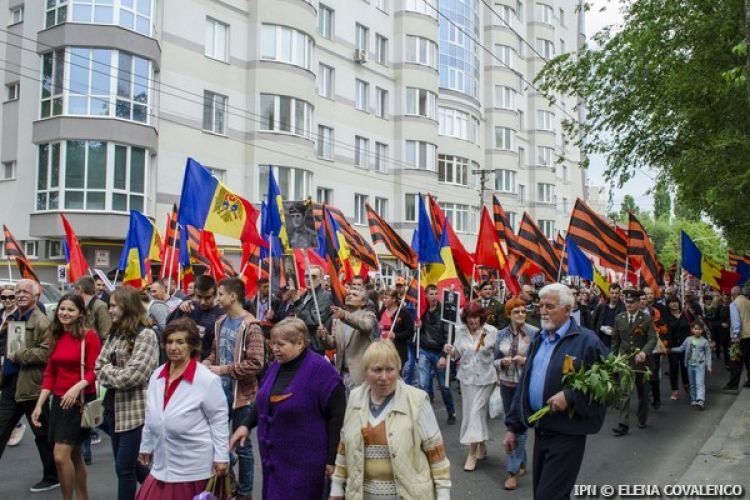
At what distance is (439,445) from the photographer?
3654 mm

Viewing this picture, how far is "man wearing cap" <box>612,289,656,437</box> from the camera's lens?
9.41 meters

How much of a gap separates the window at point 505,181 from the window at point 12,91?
3253 cm

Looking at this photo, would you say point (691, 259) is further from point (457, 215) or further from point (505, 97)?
point (505, 97)

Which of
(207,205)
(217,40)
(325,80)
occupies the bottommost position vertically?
(207,205)

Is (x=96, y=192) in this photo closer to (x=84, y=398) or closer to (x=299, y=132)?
(x=299, y=132)

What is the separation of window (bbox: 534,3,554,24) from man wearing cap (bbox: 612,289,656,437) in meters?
51.0

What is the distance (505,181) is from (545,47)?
1335cm

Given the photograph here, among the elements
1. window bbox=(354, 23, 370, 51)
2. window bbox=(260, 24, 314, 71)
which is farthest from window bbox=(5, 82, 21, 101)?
window bbox=(354, 23, 370, 51)

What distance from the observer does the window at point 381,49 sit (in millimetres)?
36812

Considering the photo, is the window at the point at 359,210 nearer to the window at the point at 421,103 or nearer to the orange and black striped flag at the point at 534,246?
the window at the point at 421,103

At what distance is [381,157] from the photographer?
3684cm

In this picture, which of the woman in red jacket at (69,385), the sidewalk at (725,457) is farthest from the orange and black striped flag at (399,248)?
the woman in red jacket at (69,385)

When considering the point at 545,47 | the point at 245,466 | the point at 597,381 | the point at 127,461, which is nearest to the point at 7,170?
the point at 245,466

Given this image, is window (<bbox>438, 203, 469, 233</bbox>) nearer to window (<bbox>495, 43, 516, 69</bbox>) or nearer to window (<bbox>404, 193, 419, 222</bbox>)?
window (<bbox>404, 193, 419, 222</bbox>)
